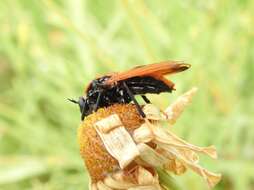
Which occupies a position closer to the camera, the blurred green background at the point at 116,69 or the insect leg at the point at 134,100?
the insect leg at the point at 134,100

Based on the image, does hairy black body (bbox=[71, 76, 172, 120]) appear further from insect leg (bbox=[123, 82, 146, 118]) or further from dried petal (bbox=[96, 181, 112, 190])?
dried petal (bbox=[96, 181, 112, 190])

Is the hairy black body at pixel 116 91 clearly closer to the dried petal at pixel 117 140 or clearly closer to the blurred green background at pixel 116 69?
the dried petal at pixel 117 140

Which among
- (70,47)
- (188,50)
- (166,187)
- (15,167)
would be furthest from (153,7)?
(166,187)

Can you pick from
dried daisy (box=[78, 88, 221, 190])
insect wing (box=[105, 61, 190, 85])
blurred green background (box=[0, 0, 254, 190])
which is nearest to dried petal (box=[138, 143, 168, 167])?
dried daisy (box=[78, 88, 221, 190])

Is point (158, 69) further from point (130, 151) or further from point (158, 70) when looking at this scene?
point (130, 151)

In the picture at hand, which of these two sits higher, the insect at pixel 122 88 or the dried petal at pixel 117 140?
the insect at pixel 122 88

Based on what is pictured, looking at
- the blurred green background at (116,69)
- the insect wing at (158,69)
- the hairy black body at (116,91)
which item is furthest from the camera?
the blurred green background at (116,69)

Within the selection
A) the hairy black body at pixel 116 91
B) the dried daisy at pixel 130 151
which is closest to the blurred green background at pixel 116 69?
the hairy black body at pixel 116 91

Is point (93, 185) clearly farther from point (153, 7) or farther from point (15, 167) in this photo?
point (15, 167)

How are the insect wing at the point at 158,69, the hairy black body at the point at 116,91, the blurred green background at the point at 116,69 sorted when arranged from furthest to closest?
the blurred green background at the point at 116,69 → the hairy black body at the point at 116,91 → the insect wing at the point at 158,69
